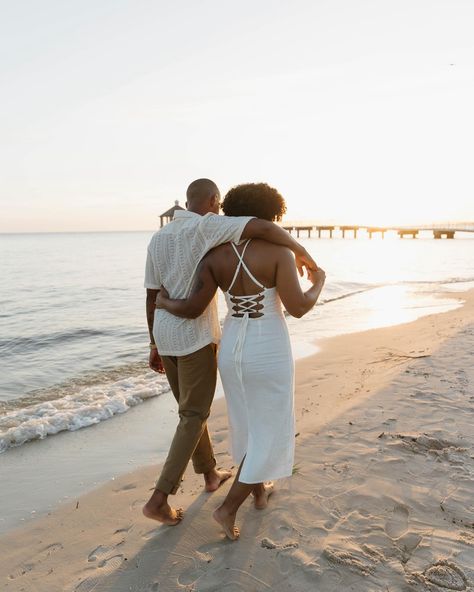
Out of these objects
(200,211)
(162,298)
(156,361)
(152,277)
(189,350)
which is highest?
(200,211)

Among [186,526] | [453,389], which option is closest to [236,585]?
[186,526]

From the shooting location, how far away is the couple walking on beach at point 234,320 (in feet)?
8.23

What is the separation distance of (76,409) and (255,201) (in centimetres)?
428

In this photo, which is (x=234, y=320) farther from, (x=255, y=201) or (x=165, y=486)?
(x=165, y=486)

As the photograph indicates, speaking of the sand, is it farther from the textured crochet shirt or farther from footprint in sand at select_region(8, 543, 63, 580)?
the textured crochet shirt

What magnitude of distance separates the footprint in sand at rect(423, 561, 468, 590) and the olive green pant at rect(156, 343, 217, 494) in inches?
56.6

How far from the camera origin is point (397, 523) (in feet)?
9.03

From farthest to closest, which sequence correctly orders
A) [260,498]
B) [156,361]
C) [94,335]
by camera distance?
[94,335] → [156,361] → [260,498]

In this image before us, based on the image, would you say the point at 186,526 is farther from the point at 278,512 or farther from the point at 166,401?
the point at 166,401

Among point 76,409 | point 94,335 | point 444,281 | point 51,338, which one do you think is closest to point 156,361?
point 76,409

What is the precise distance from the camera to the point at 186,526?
2889 mm

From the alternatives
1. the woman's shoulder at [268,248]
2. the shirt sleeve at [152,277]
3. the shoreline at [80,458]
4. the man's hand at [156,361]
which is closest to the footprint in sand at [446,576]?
the woman's shoulder at [268,248]

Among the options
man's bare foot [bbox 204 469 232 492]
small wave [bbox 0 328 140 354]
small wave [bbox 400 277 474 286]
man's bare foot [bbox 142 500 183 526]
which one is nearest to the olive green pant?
man's bare foot [bbox 142 500 183 526]

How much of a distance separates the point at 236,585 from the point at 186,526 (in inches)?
25.9
